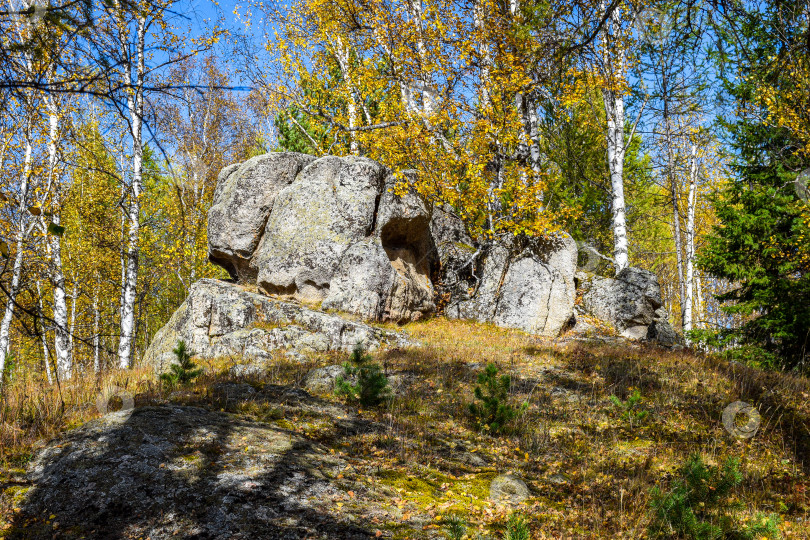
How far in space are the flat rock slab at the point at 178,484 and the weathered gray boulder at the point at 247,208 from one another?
9.55 meters

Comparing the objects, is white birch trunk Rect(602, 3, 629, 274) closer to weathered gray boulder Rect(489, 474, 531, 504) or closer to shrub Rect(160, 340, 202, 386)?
weathered gray boulder Rect(489, 474, 531, 504)

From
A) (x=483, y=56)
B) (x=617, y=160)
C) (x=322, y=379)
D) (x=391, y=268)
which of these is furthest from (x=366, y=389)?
(x=617, y=160)

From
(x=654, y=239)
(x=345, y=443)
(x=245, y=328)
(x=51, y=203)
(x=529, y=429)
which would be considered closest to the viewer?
(x=345, y=443)

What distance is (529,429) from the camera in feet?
18.2

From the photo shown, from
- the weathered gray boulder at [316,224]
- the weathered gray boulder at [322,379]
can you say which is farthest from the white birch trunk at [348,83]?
the weathered gray boulder at [322,379]

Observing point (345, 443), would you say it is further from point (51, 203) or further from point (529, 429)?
point (51, 203)

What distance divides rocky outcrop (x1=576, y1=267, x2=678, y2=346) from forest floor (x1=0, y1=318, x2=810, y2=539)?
5318 millimetres

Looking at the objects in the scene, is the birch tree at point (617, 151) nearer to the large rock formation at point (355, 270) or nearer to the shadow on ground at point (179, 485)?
the large rock formation at point (355, 270)

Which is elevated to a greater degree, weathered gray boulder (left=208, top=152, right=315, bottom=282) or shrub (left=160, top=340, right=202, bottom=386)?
weathered gray boulder (left=208, top=152, right=315, bottom=282)

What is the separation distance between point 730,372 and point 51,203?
15052 millimetres

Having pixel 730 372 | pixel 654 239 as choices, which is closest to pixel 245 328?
pixel 730 372

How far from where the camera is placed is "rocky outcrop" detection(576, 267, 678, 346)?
13703mm

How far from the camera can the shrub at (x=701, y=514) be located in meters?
3.14

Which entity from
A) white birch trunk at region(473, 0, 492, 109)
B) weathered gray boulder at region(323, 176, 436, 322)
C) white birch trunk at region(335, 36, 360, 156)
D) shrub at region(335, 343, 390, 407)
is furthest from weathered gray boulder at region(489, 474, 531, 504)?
white birch trunk at region(335, 36, 360, 156)
